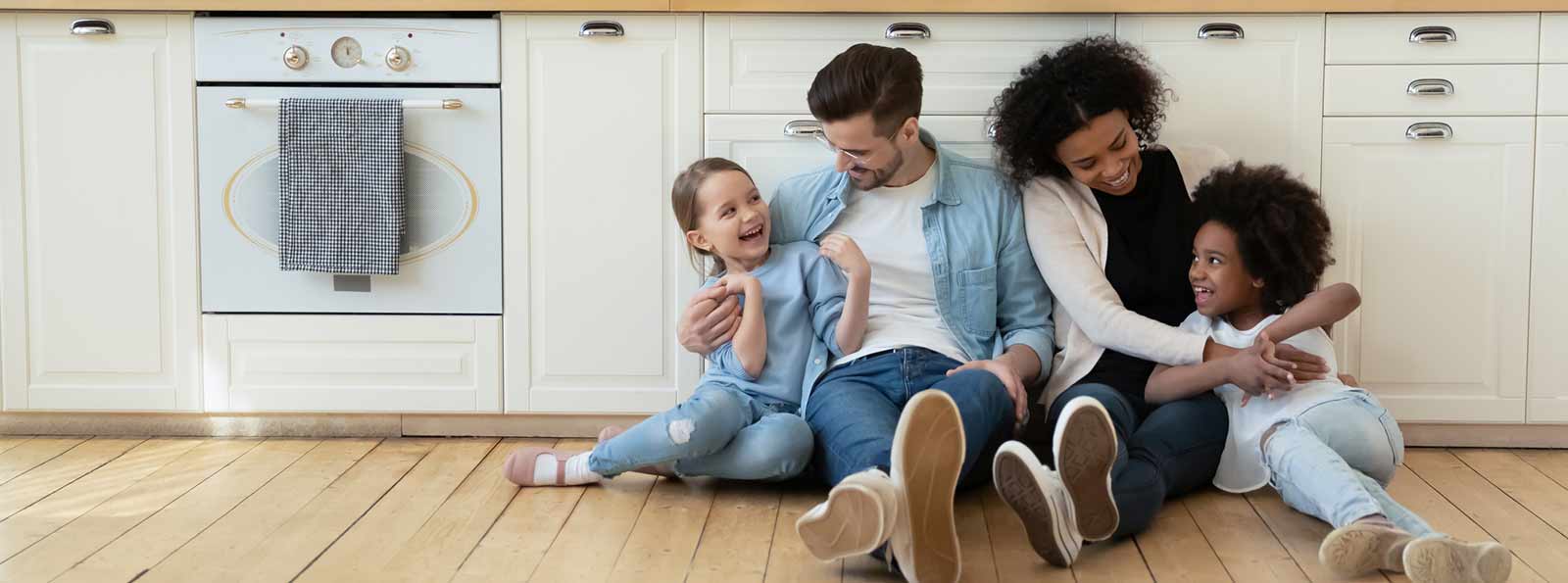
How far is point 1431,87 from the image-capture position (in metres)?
2.26

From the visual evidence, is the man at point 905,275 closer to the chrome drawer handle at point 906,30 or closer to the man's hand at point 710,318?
the man's hand at point 710,318

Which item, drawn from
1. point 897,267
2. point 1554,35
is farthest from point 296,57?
point 1554,35

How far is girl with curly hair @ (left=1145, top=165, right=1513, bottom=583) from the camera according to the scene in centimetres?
183

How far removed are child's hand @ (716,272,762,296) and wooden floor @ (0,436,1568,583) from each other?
307 millimetres

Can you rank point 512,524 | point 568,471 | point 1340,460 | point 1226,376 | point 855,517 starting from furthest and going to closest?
1. point 568,471
2. point 1226,376
3. point 512,524
4. point 1340,460
5. point 855,517

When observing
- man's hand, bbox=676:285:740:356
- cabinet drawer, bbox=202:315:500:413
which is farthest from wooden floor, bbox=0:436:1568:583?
man's hand, bbox=676:285:740:356

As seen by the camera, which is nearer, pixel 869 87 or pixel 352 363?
pixel 869 87

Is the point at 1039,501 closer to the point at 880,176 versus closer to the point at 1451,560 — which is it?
the point at 1451,560

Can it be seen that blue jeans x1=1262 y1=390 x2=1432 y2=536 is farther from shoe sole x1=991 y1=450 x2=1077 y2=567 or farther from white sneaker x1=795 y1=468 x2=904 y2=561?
white sneaker x1=795 y1=468 x2=904 y2=561

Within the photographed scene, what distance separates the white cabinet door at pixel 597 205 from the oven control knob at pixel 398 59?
6.9 inches

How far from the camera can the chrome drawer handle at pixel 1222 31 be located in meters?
2.27

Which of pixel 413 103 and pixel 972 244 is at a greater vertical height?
pixel 413 103

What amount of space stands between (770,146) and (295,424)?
3.37 feet

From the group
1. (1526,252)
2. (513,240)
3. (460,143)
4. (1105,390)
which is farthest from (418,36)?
(1526,252)
